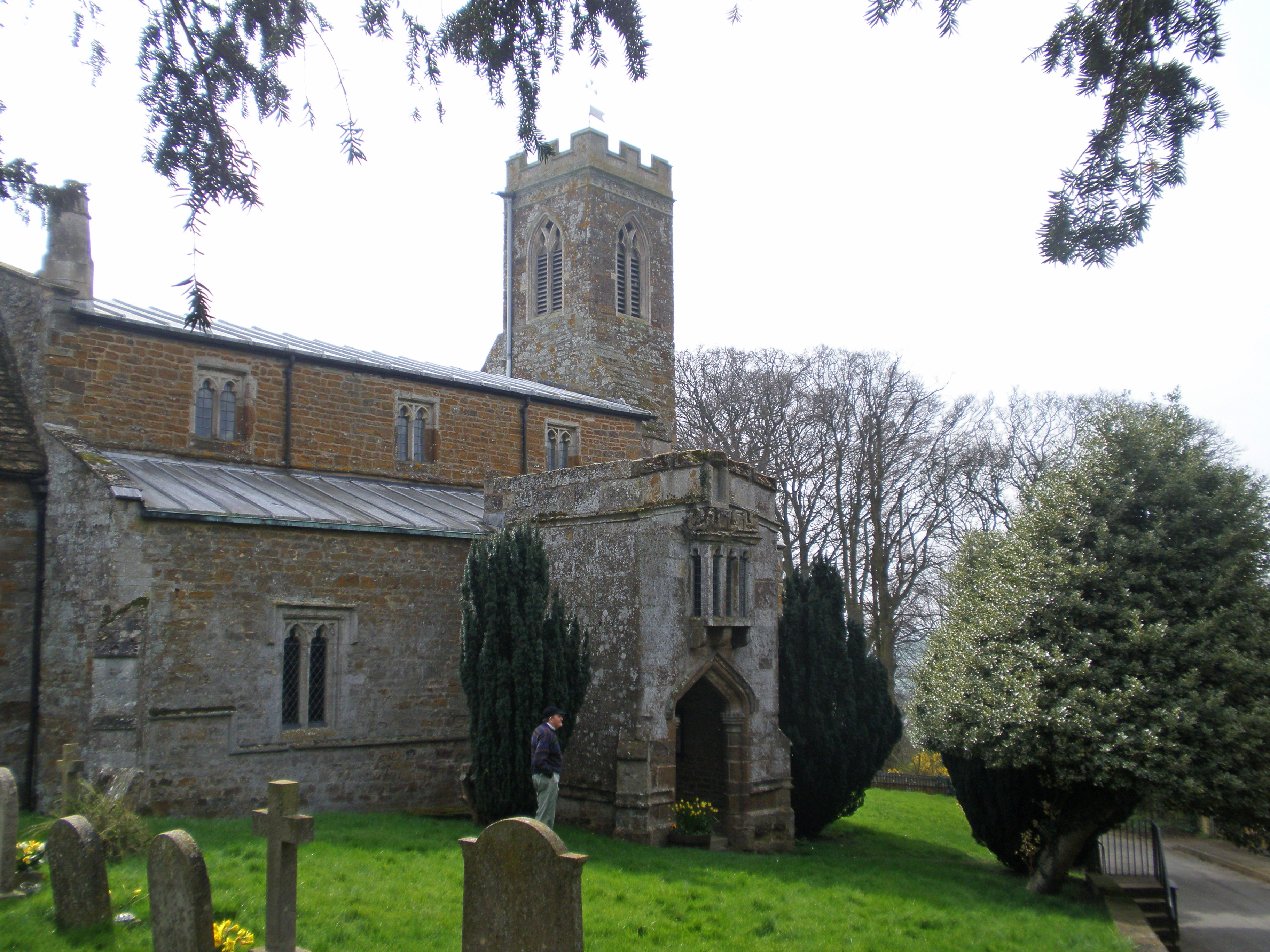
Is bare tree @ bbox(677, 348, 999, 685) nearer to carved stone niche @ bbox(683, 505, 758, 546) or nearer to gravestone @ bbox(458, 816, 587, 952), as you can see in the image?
carved stone niche @ bbox(683, 505, 758, 546)

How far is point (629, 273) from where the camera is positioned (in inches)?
1120

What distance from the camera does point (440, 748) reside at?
567 inches

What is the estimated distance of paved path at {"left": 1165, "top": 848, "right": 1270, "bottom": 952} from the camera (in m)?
13.1

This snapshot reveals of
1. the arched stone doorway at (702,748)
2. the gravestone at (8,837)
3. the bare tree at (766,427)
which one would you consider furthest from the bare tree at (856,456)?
the gravestone at (8,837)

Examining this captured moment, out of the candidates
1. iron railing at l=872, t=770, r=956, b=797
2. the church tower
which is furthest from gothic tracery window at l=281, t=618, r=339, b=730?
iron railing at l=872, t=770, r=956, b=797

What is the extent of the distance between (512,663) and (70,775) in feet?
15.9

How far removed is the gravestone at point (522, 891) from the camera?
17.6 feet

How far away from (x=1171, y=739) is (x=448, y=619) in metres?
9.71

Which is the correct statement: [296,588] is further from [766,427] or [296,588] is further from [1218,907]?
[766,427]

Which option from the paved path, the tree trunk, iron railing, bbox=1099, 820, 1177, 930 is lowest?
the paved path

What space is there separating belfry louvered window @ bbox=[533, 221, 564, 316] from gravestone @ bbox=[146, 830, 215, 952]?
22.9 meters

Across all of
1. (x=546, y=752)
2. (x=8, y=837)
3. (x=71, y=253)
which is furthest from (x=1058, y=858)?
(x=71, y=253)

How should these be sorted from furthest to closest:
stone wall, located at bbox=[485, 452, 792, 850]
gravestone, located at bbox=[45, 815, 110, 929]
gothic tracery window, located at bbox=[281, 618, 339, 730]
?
gothic tracery window, located at bbox=[281, 618, 339, 730], stone wall, located at bbox=[485, 452, 792, 850], gravestone, located at bbox=[45, 815, 110, 929]

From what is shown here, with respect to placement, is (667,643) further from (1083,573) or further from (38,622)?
(38,622)
